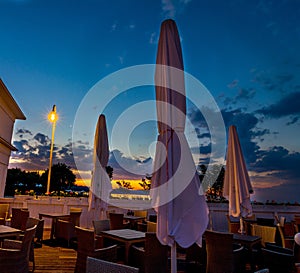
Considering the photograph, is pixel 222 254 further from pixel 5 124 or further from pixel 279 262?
pixel 5 124

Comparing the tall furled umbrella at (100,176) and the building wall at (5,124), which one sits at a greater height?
the building wall at (5,124)

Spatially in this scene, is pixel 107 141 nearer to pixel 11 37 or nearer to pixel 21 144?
pixel 11 37

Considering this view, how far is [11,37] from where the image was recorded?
10312 mm

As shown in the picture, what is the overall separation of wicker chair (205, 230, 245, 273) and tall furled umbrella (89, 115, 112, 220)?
358 cm

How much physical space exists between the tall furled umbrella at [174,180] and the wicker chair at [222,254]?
1100 mm

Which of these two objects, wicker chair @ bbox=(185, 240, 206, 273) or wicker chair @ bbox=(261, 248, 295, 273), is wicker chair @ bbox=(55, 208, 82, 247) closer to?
wicker chair @ bbox=(185, 240, 206, 273)

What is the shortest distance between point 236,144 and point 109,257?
387cm

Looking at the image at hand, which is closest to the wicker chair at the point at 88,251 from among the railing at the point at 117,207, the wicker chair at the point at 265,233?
the wicker chair at the point at 265,233

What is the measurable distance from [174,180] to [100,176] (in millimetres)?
4421

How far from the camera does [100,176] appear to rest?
6641 millimetres

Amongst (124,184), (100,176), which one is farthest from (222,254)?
(124,184)

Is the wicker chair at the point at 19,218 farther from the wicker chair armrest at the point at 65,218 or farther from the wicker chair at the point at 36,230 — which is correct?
the wicker chair armrest at the point at 65,218

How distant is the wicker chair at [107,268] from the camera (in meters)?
1.77

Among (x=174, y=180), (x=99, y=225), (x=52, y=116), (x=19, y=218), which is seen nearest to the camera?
(x=174, y=180)
